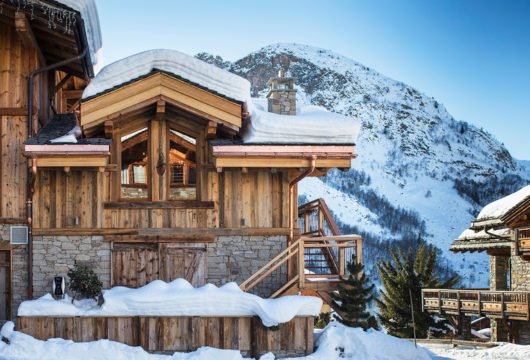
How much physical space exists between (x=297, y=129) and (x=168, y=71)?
3097 millimetres

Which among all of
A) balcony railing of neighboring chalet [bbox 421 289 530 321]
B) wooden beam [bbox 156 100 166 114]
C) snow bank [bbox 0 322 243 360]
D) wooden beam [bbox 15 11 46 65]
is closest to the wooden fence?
snow bank [bbox 0 322 243 360]

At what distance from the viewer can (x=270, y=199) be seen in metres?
14.0

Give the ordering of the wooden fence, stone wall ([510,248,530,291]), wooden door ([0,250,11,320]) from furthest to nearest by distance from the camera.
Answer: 1. stone wall ([510,248,530,291])
2. wooden door ([0,250,11,320])
3. the wooden fence

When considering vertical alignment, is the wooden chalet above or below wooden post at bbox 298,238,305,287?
above

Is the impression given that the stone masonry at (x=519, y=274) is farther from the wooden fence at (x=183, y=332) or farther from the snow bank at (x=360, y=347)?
the wooden fence at (x=183, y=332)

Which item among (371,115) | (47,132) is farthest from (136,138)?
(371,115)

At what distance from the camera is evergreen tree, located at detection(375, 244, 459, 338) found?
25078mm

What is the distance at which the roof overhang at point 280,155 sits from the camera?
13.0 meters

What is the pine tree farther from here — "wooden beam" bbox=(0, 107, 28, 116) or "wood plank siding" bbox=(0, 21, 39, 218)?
"wooden beam" bbox=(0, 107, 28, 116)

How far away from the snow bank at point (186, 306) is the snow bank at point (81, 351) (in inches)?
21.4

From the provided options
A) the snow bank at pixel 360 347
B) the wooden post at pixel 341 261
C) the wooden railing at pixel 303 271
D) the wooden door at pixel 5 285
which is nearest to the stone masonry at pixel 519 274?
the wooden post at pixel 341 261

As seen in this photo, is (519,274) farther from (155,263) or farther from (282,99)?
(155,263)

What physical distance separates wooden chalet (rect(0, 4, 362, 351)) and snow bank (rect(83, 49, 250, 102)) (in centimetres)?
3

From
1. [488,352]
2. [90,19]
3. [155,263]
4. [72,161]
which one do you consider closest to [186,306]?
[155,263]
